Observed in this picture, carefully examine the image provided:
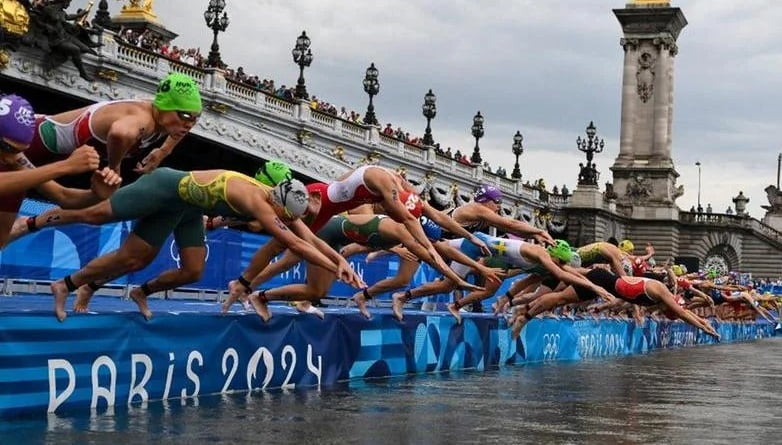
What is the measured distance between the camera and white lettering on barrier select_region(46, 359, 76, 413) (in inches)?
356

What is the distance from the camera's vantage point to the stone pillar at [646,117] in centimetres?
9412

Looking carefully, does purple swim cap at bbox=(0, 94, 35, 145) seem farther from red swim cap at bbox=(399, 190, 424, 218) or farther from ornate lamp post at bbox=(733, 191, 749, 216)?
ornate lamp post at bbox=(733, 191, 749, 216)

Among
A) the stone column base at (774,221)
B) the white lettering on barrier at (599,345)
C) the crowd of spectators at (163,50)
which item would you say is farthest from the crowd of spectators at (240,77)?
the stone column base at (774,221)

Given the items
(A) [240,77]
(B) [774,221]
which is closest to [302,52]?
(A) [240,77]

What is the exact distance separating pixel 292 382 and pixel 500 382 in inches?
120

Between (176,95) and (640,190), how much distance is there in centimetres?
8728

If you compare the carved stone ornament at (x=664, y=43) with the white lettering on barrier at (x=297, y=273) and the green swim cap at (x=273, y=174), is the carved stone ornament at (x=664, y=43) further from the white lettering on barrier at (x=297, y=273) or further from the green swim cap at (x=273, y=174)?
the green swim cap at (x=273, y=174)

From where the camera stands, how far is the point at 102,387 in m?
9.60

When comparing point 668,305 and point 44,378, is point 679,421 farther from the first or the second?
point 668,305

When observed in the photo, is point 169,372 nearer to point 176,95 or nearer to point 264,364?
point 264,364

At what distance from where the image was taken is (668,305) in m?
18.6

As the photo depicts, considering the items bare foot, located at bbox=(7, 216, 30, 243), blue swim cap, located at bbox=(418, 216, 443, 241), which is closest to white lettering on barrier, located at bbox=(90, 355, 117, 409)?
bare foot, located at bbox=(7, 216, 30, 243)

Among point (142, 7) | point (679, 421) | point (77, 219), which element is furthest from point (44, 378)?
point (142, 7)

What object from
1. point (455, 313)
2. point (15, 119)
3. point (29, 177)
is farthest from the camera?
point (455, 313)
